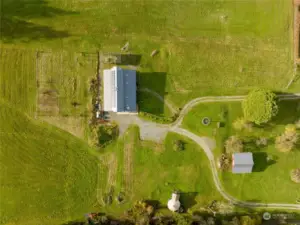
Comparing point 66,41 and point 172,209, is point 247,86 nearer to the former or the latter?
point 172,209

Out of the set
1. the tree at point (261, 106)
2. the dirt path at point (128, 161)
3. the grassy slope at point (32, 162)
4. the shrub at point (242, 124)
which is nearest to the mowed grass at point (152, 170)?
the dirt path at point (128, 161)

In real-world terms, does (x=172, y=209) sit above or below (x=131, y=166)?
below

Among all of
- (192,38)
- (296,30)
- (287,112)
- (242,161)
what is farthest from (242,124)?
(296,30)

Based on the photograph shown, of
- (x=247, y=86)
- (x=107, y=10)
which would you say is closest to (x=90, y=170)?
(x=107, y=10)

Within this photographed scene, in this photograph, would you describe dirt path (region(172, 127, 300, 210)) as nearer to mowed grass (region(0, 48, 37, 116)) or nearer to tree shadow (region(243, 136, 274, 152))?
tree shadow (region(243, 136, 274, 152))

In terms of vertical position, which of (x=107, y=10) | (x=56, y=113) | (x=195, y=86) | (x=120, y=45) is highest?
(x=107, y=10)

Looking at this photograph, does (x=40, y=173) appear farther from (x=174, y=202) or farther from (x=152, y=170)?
(x=174, y=202)

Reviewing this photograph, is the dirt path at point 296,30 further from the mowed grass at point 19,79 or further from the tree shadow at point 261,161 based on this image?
the mowed grass at point 19,79
